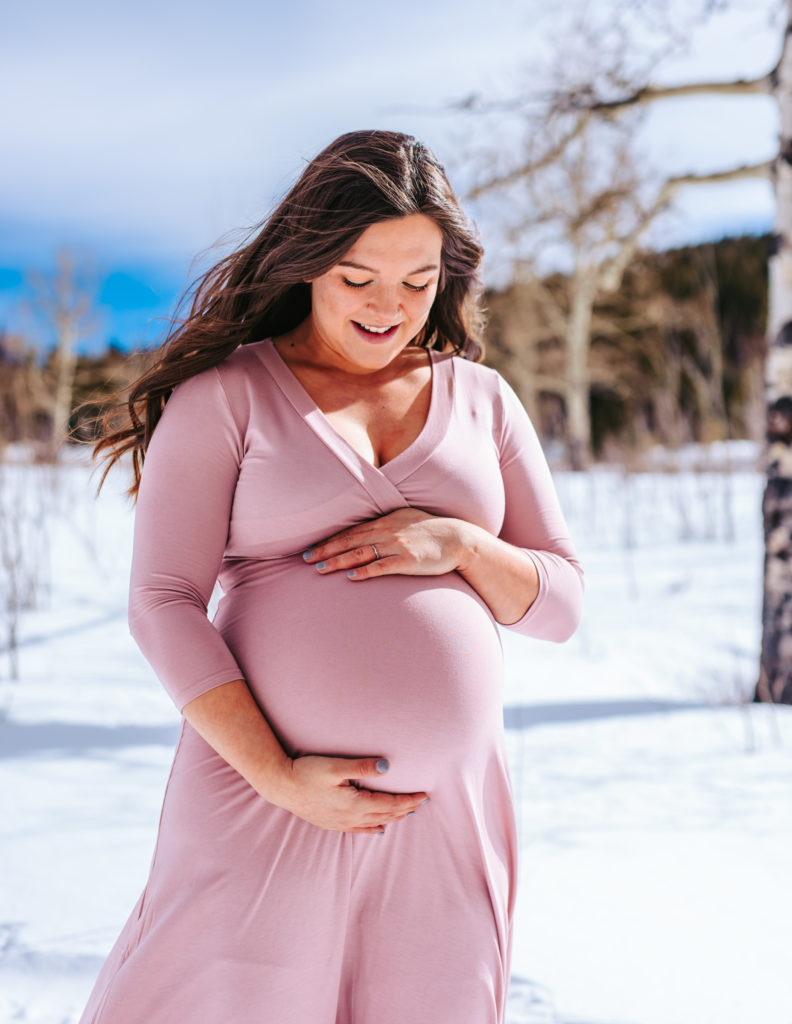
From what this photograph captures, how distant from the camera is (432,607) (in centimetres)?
125

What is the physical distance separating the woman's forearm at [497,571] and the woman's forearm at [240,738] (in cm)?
36

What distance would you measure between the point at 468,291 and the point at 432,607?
2.16ft

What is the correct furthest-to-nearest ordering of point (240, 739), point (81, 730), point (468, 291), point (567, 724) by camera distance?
point (567, 724)
point (81, 730)
point (468, 291)
point (240, 739)

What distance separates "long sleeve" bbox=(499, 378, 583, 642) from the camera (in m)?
1.37

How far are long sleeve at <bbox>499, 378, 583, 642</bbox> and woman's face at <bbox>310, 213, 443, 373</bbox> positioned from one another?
0.73ft

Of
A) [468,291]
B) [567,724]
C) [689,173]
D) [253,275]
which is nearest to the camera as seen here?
[253,275]

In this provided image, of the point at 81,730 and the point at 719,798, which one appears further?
the point at 81,730

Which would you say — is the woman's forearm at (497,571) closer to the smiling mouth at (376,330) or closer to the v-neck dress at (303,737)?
the v-neck dress at (303,737)

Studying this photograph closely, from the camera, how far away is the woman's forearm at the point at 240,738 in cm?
112

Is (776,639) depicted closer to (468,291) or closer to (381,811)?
(468,291)

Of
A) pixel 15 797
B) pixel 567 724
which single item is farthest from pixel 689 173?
pixel 15 797

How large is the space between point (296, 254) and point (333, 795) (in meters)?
0.75

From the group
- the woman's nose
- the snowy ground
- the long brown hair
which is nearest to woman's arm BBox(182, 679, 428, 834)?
the long brown hair

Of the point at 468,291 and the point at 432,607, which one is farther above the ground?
the point at 468,291
